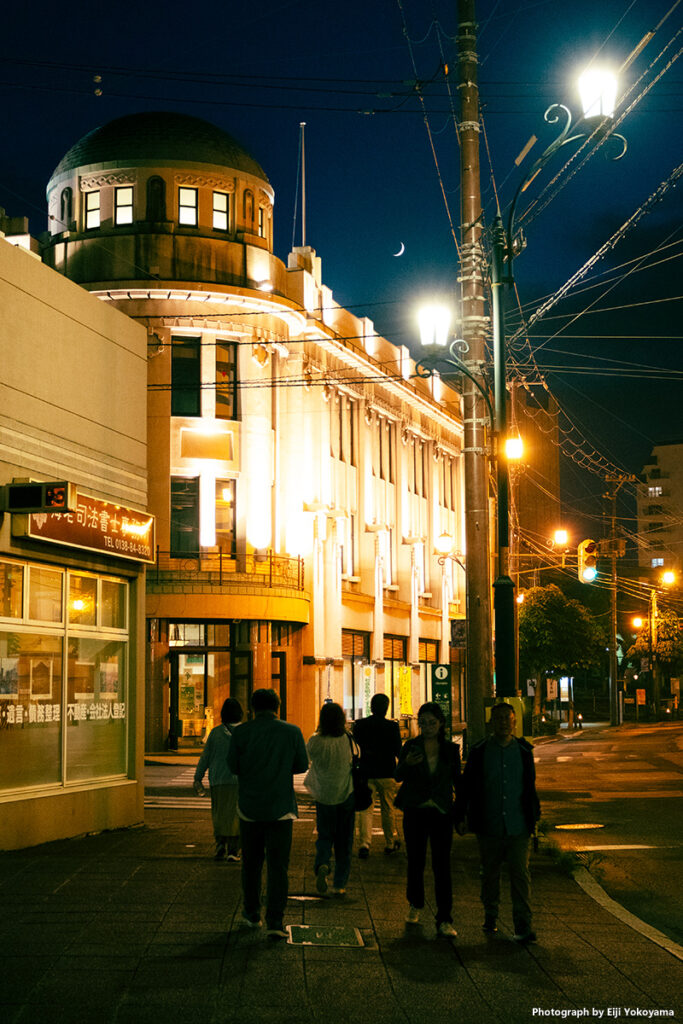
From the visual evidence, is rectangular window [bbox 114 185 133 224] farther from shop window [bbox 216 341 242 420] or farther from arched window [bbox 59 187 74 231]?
shop window [bbox 216 341 242 420]

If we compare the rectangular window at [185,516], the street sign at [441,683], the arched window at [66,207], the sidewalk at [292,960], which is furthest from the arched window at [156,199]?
the sidewalk at [292,960]

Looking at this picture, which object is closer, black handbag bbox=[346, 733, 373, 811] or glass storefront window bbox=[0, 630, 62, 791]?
black handbag bbox=[346, 733, 373, 811]

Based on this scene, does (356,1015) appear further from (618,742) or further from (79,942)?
(618,742)

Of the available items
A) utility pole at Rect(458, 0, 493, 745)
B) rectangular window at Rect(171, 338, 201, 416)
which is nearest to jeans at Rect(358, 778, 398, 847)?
utility pole at Rect(458, 0, 493, 745)

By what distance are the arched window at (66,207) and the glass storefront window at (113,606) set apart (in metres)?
23.4

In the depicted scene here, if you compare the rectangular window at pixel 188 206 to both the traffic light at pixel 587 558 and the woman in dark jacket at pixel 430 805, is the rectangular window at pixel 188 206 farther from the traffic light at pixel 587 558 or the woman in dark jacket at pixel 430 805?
the woman in dark jacket at pixel 430 805

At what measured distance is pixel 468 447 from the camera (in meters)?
16.4

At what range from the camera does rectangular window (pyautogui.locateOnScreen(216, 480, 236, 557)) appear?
3541 cm

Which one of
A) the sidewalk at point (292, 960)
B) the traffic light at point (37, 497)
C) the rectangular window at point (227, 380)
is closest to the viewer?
the sidewalk at point (292, 960)

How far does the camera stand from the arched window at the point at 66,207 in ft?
121

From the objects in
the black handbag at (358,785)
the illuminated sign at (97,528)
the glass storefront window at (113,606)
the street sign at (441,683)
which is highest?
the illuminated sign at (97,528)

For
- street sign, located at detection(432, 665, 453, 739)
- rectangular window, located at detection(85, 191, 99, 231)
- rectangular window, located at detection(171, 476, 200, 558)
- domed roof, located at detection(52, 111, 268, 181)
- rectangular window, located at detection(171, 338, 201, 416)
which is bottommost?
street sign, located at detection(432, 665, 453, 739)

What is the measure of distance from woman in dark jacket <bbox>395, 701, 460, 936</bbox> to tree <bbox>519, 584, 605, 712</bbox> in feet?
159

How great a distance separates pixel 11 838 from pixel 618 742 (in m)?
32.9
